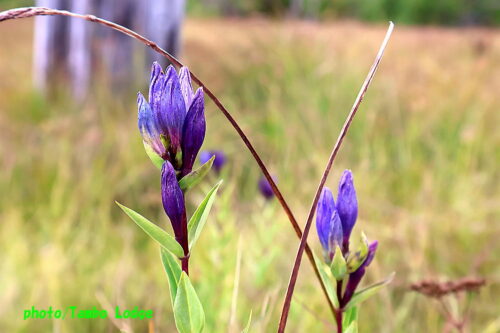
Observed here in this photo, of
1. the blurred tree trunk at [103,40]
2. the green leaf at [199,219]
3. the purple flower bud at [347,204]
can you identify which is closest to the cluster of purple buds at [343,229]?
the purple flower bud at [347,204]

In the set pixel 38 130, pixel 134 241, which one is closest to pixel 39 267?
pixel 134 241

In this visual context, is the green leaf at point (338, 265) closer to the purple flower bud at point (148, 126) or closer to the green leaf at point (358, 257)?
the green leaf at point (358, 257)

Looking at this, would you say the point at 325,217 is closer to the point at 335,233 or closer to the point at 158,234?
the point at 335,233

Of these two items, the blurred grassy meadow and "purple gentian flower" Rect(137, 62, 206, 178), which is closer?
"purple gentian flower" Rect(137, 62, 206, 178)

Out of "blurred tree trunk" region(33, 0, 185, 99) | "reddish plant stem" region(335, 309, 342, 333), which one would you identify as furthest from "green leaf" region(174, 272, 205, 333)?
Result: "blurred tree trunk" region(33, 0, 185, 99)

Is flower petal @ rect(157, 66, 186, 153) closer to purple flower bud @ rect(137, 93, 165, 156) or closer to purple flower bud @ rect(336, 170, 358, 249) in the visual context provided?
purple flower bud @ rect(137, 93, 165, 156)

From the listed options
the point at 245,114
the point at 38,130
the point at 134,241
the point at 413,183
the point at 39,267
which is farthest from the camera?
the point at 245,114

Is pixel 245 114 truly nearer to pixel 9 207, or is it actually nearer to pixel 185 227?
pixel 9 207
